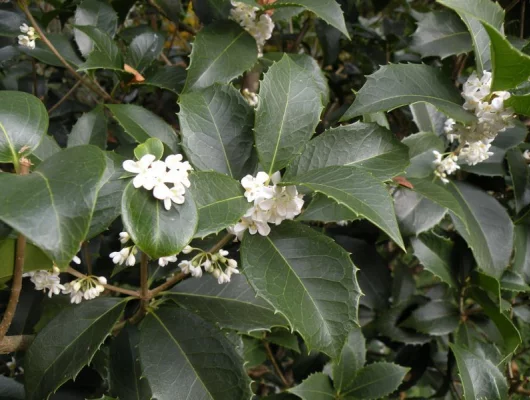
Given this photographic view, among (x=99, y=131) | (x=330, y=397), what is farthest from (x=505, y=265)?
(x=99, y=131)

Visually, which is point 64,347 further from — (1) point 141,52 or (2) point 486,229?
(2) point 486,229

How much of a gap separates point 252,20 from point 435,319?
0.99 meters

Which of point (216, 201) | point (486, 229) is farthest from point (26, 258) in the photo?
point (486, 229)

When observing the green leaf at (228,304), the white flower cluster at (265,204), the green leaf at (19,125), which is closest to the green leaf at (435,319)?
the green leaf at (228,304)

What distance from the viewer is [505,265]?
123 cm

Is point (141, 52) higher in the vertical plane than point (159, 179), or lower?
lower

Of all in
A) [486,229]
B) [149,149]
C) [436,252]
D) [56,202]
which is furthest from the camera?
[436,252]

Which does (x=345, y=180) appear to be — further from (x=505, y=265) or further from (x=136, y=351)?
(x=505, y=265)

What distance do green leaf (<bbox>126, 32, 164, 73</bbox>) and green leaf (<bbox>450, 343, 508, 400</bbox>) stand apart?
1.04 m

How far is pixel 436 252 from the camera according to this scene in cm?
137

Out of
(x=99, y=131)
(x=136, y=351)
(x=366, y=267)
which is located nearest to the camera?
(x=136, y=351)

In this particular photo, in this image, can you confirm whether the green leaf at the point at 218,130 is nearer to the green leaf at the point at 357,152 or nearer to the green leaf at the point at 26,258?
the green leaf at the point at 357,152

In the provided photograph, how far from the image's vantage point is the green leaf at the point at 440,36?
1386mm

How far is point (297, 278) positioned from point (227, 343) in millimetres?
236
